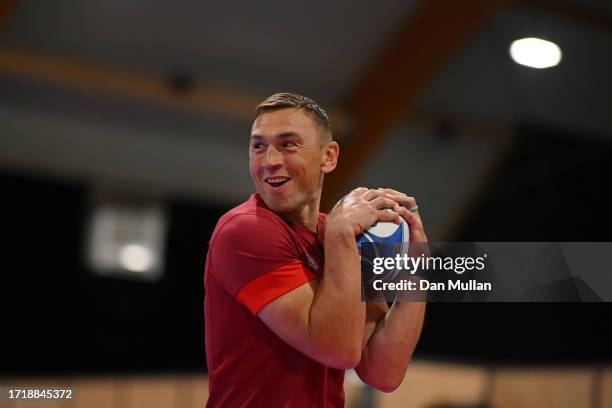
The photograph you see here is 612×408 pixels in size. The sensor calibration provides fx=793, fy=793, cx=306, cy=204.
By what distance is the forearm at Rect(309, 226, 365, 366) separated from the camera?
2.09m

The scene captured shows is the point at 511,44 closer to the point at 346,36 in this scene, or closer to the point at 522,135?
the point at 522,135

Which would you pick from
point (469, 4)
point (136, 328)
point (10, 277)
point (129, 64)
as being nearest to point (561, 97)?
point (469, 4)

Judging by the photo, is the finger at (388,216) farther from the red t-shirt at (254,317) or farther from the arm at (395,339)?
the red t-shirt at (254,317)

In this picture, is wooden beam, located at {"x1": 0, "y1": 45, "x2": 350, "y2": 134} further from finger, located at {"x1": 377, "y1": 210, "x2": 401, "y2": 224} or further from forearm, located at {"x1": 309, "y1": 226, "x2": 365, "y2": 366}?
forearm, located at {"x1": 309, "y1": 226, "x2": 365, "y2": 366}

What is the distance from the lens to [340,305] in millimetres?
2100

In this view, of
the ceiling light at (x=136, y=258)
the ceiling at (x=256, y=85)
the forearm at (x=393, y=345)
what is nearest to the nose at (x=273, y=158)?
the forearm at (x=393, y=345)

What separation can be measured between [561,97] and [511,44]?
90 cm

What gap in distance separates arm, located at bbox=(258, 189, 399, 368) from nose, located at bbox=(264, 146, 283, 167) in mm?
305

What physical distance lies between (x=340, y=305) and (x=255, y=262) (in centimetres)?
28

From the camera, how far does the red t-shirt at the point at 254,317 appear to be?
2.21m

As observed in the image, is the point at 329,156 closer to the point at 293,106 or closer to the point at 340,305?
the point at 293,106

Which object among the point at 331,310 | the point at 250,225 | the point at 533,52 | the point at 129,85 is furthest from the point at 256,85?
the point at 331,310

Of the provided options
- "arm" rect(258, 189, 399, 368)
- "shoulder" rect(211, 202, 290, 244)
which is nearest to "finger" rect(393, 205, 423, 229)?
"arm" rect(258, 189, 399, 368)

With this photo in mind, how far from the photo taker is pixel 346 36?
960cm
